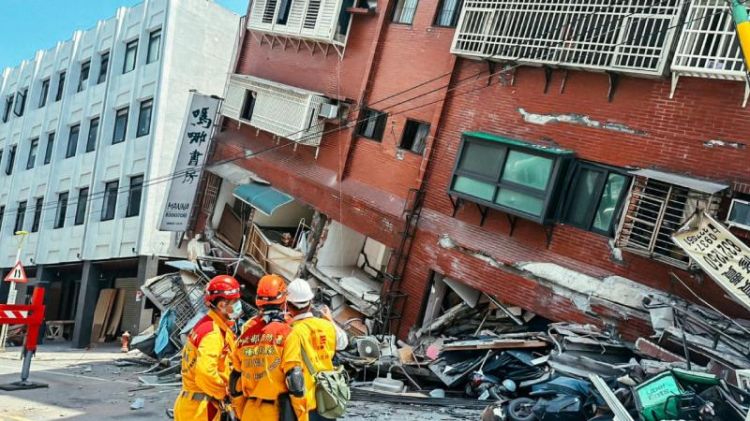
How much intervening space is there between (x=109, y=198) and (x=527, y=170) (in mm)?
17508

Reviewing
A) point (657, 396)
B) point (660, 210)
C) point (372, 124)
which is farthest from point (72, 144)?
point (657, 396)

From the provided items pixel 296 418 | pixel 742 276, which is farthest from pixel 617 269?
pixel 296 418

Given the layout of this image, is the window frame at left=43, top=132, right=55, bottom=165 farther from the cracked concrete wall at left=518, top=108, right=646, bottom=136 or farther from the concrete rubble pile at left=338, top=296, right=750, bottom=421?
the cracked concrete wall at left=518, top=108, right=646, bottom=136

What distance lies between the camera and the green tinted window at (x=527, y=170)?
11.3 metres

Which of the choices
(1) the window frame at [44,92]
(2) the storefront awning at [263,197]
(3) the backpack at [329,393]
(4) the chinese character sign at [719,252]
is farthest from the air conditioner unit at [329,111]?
(1) the window frame at [44,92]

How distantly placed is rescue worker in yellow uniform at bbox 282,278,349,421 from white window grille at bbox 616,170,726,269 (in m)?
6.39

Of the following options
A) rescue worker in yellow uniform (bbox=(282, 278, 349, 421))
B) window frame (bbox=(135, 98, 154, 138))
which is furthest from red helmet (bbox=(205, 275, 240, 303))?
window frame (bbox=(135, 98, 154, 138))

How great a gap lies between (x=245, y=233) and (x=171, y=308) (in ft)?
10.9

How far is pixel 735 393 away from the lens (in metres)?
6.83

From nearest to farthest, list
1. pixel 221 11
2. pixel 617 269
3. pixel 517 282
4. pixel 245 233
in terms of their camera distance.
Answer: pixel 617 269
pixel 517 282
pixel 245 233
pixel 221 11

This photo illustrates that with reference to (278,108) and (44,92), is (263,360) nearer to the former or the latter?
(278,108)

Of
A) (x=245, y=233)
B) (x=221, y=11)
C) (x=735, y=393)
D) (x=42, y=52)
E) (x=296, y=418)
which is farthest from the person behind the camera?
(x=42, y=52)

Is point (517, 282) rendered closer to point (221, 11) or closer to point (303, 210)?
point (303, 210)

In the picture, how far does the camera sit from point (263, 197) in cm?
1636
